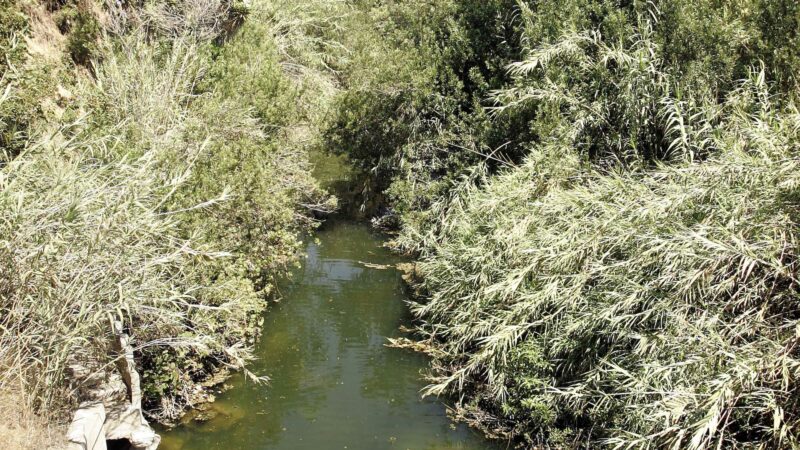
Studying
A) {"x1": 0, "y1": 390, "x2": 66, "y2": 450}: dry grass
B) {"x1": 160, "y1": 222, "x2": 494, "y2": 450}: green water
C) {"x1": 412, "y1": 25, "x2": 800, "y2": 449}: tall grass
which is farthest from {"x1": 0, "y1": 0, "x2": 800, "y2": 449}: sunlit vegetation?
{"x1": 160, "y1": 222, "x2": 494, "y2": 450}: green water

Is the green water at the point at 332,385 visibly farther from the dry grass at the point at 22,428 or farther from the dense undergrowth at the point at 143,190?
the dry grass at the point at 22,428

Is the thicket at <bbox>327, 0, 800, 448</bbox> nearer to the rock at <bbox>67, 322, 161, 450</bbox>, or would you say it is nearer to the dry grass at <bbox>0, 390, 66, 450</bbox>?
the rock at <bbox>67, 322, 161, 450</bbox>

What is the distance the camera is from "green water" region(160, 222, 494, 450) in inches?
432

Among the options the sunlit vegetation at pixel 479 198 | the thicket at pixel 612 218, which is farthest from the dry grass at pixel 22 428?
the thicket at pixel 612 218

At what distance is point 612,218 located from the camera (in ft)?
32.8

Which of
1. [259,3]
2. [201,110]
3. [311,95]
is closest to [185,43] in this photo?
[201,110]

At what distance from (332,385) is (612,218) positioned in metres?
5.90

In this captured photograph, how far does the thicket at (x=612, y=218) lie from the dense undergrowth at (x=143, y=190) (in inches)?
146

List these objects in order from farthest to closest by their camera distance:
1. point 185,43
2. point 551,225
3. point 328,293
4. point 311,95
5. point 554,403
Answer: point 311,95 → point 328,293 → point 185,43 → point 551,225 → point 554,403

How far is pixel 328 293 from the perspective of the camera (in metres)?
17.6

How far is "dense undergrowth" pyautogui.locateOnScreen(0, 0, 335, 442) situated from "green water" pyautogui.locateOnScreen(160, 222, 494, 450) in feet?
2.53

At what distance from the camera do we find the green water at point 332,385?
36.0 feet

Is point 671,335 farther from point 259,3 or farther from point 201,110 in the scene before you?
point 259,3

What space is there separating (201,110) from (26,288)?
23.8 feet
